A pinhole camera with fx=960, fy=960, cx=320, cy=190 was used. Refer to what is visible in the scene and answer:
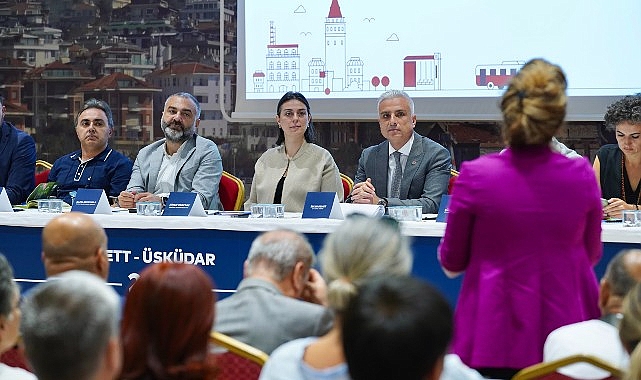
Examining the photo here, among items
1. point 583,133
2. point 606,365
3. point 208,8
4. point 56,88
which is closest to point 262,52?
point 208,8

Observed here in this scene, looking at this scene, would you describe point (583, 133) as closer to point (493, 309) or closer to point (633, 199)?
point (633, 199)

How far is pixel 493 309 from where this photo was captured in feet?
7.84

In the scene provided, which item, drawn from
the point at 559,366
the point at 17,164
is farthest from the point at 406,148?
the point at 559,366

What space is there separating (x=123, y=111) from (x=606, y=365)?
5.58 meters

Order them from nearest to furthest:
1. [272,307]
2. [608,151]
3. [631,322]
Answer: [631,322]
[272,307]
[608,151]

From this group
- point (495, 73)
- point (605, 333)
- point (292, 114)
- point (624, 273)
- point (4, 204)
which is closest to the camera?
point (605, 333)

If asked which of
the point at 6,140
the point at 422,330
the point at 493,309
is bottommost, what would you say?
the point at 493,309

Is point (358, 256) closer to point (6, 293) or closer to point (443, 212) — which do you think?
point (6, 293)

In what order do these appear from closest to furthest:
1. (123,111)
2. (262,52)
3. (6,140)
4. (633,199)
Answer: (633,199) < (6,140) < (262,52) < (123,111)

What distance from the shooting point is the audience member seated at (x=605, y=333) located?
1.87m

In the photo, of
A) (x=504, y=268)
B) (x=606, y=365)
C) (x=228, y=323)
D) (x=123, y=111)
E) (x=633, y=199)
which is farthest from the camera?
(x=123, y=111)

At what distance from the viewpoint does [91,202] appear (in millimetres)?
4355

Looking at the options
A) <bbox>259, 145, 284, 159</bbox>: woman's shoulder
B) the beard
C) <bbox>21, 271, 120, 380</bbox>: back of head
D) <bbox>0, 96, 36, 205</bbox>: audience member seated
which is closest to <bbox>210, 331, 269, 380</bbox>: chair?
<bbox>21, 271, 120, 380</bbox>: back of head

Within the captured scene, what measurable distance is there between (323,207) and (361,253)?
7.04ft
